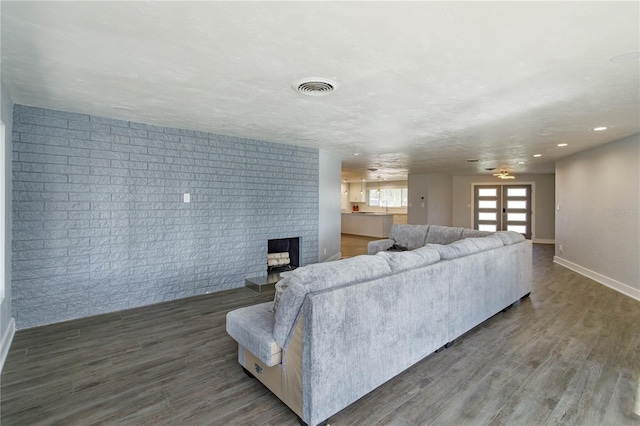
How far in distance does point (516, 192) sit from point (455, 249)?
30.6 feet

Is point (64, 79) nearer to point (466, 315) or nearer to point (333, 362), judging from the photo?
point (333, 362)

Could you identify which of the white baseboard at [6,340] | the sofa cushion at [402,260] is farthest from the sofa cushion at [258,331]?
the white baseboard at [6,340]

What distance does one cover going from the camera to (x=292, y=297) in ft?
6.12

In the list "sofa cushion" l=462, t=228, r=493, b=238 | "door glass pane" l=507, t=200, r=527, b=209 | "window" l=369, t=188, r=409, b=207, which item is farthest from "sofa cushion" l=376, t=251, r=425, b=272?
"window" l=369, t=188, r=409, b=207

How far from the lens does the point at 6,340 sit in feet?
9.21

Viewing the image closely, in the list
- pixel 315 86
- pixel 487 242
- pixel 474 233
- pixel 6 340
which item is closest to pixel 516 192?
pixel 474 233

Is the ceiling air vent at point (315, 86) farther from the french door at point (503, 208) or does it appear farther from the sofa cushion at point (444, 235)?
the french door at point (503, 208)

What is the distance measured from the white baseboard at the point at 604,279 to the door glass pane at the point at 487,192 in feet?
15.0

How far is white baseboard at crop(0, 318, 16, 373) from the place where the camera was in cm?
260

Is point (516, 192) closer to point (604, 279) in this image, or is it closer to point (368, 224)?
point (368, 224)

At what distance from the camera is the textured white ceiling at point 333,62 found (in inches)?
64.8

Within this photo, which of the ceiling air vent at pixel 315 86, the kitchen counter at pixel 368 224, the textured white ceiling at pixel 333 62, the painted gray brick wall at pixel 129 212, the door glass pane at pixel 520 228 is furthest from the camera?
the kitchen counter at pixel 368 224

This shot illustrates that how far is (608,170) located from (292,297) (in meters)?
5.77

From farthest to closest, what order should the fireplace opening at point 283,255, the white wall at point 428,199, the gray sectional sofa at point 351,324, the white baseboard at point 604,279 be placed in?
the white wall at point 428,199 < the fireplace opening at point 283,255 < the white baseboard at point 604,279 < the gray sectional sofa at point 351,324
